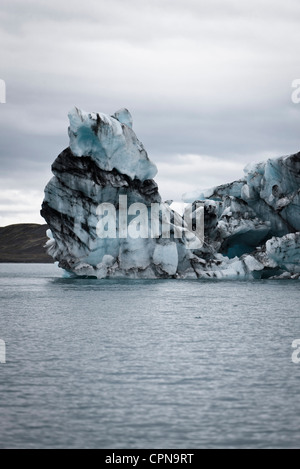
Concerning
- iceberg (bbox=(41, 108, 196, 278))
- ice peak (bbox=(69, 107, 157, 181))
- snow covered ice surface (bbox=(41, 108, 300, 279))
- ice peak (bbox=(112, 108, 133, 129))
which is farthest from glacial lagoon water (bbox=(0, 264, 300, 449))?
ice peak (bbox=(112, 108, 133, 129))

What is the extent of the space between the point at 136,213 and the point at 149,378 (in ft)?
122

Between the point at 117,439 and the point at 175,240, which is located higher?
the point at 175,240

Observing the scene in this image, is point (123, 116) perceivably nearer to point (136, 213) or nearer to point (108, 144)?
point (108, 144)

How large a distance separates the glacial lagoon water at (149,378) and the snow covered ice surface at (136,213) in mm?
18506

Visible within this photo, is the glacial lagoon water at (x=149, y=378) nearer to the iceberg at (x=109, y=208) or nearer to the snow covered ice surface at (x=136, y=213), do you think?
the iceberg at (x=109, y=208)

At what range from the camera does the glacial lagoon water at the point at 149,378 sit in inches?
511

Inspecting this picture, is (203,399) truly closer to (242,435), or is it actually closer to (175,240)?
(242,435)

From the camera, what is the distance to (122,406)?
14.8 meters

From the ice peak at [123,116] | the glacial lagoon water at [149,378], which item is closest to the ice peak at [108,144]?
the ice peak at [123,116]

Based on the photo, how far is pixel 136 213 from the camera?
54438mm

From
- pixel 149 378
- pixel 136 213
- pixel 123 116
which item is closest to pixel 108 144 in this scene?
pixel 123 116
